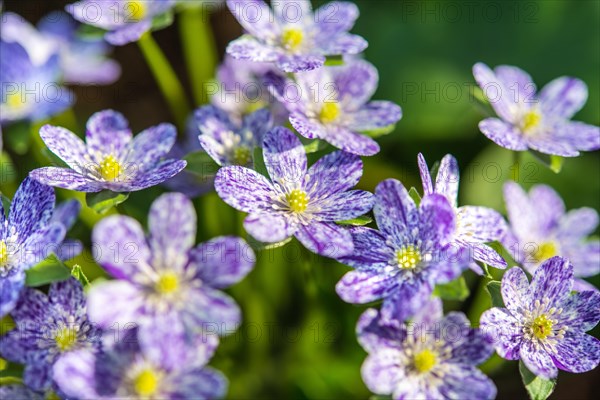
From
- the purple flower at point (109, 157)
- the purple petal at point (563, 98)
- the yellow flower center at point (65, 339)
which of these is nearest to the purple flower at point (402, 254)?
the purple flower at point (109, 157)

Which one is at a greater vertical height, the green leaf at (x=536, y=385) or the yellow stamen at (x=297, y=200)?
the yellow stamen at (x=297, y=200)

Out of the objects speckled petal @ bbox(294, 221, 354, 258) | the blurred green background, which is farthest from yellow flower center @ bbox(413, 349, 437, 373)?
the blurred green background

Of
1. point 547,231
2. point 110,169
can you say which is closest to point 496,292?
point 547,231

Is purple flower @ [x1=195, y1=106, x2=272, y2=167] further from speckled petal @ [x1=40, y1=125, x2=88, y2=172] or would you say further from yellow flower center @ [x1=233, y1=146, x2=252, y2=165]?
speckled petal @ [x1=40, y1=125, x2=88, y2=172]

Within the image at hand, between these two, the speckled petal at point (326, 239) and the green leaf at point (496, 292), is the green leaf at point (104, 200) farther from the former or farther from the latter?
the green leaf at point (496, 292)

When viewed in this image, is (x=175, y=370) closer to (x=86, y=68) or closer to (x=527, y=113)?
(x=527, y=113)

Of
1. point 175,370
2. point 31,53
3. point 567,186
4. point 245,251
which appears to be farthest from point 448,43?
point 175,370
